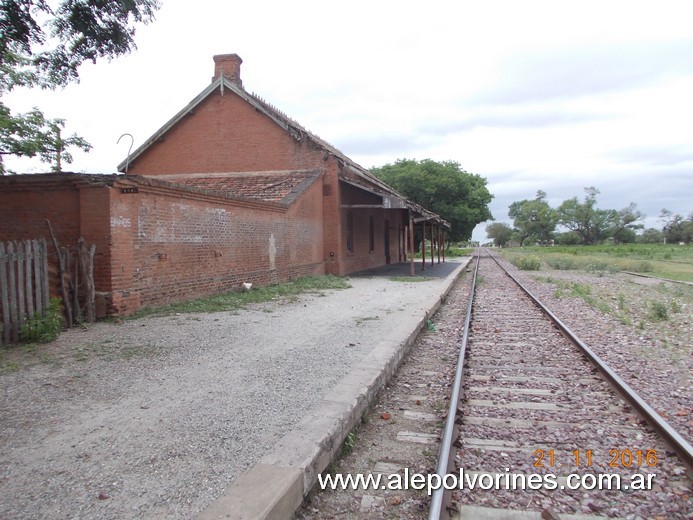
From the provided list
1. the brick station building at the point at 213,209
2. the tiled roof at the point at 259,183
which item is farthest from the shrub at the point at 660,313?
the tiled roof at the point at 259,183

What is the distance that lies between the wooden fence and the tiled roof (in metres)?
8.37

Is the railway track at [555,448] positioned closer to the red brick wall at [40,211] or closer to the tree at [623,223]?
the red brick wall at [40,211]

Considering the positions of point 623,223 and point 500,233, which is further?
point 500,233

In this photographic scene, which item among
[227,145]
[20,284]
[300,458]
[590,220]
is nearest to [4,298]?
[20,284]

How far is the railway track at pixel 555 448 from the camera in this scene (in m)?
2.93

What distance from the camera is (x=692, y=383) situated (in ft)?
17.3

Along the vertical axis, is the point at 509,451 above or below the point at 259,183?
below

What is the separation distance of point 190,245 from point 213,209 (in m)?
1.24

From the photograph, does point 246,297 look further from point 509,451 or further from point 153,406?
point 509,451

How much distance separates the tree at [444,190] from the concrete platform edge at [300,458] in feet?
120

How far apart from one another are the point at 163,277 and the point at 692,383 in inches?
325

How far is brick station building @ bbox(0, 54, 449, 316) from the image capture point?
782 centimetres

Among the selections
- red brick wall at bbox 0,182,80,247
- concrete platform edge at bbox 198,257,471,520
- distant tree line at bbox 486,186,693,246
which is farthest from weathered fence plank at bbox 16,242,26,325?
distant tree line at bbox 486,186,693,246

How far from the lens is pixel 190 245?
9812mm
